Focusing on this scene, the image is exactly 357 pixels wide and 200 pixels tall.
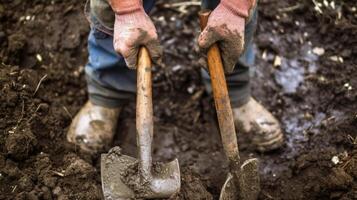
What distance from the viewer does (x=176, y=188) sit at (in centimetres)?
198

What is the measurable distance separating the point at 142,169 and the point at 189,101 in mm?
891

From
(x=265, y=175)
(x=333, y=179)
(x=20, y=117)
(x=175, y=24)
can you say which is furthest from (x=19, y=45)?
(x=333, y=179)

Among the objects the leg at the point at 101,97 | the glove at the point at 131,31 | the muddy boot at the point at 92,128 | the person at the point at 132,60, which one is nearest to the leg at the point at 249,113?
the person at the point at 132,60

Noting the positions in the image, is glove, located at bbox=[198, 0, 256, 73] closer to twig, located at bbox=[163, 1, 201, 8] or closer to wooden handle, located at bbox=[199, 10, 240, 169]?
wooden handle, located at bbox=[199, 10, 240, 169]

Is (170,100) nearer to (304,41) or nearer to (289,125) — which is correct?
(289,125)

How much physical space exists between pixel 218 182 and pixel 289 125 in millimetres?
534

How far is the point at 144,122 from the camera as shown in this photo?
195cm

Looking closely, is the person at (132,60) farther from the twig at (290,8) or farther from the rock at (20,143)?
the twig at (290,8)

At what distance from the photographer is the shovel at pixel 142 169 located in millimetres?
1950

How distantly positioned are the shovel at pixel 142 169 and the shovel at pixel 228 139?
0.21 meters

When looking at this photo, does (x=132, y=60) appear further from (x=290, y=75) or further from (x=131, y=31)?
(x=290, y=75)

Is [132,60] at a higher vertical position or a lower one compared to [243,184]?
higher

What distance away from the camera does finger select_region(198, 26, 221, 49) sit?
78.9 inches

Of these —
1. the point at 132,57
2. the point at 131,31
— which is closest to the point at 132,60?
the point at 132,57
